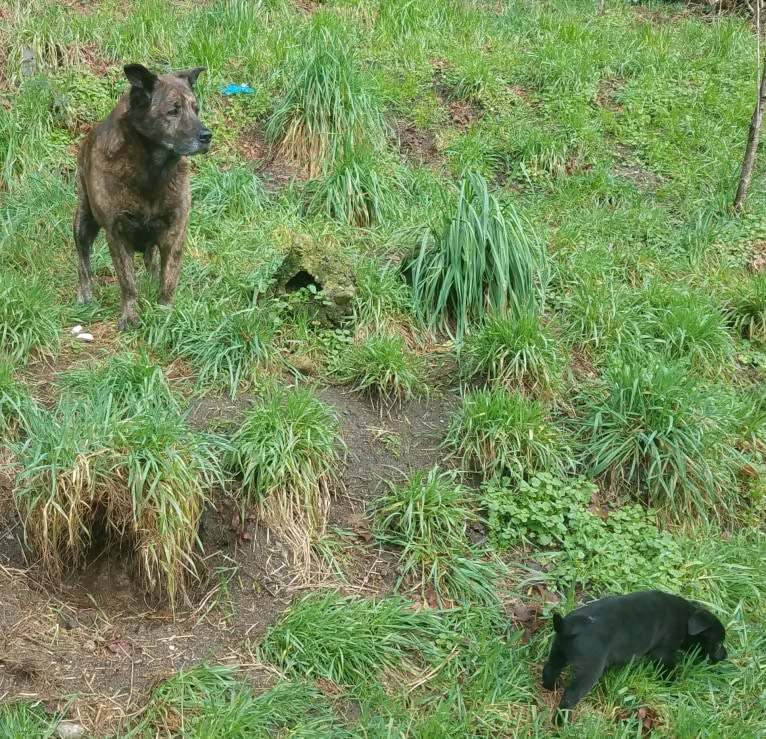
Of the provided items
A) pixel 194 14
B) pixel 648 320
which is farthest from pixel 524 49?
pixel 648 320

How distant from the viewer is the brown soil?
4.04 meters

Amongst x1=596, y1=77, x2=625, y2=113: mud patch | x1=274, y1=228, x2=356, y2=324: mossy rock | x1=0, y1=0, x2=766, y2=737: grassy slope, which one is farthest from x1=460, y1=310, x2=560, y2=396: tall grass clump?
x1=596, y1=77, x2=625, y2=113: mud patch

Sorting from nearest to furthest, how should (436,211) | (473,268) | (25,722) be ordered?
(25,722) → (473,268) → (436,211)

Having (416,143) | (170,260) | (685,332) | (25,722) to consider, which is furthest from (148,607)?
(416,143)

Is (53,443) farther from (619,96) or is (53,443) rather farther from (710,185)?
(619,96)

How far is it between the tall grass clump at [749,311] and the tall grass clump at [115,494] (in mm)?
3912

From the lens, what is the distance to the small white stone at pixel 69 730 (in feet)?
12.4

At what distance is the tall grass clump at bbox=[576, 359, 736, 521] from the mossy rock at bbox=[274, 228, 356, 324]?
1574 millimetres

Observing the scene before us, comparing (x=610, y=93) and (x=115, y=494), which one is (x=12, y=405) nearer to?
(x=115, y=494)

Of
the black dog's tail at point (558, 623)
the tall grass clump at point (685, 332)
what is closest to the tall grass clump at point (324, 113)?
the tall grass clump at point (685, 332)

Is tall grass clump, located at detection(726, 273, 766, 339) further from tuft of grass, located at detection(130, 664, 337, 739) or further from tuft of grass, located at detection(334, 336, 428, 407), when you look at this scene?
tuft of grass, located at detection(130, 664, 337, 739)

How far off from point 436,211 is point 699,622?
3.82 meters

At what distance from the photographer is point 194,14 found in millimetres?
9242

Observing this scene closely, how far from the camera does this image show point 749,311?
6832mm
